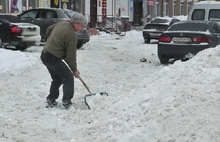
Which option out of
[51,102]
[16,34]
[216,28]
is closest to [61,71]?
[51,102]

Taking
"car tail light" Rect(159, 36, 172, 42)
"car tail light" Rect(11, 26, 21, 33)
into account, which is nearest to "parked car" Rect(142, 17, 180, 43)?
"car tail light" Rect(159, 36, 172, 42)

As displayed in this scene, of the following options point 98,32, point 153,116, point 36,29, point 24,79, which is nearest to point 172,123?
point 153,116

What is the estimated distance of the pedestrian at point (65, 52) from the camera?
20.5ft

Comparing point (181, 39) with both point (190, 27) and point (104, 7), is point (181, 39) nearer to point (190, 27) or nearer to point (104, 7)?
point (190, 27)

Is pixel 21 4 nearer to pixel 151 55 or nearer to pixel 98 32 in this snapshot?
pixel 98 32

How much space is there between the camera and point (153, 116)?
203 inches

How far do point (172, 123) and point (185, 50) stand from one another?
660 cm

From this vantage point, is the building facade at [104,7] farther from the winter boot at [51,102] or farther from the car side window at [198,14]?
the winter boot at [51,102]

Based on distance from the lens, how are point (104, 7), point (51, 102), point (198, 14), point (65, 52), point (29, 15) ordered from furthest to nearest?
point (104, 7) → point (198, 14) → point (29, 15) → point (51, 102) → point (65, 52)

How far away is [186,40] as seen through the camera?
1121cm

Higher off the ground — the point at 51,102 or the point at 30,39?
the point at 30,39

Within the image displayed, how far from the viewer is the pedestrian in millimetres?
6242

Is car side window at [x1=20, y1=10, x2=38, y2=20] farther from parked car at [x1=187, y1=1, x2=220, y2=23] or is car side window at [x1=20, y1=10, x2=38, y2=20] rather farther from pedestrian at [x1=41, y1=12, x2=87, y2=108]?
pedestrian at [x1=41, y1=12, x2=87, y2=108]

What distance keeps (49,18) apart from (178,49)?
635 centimetres
